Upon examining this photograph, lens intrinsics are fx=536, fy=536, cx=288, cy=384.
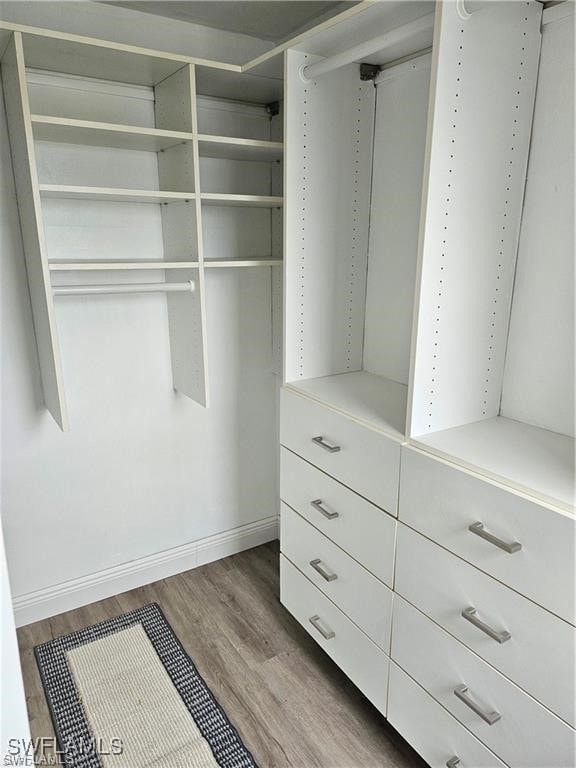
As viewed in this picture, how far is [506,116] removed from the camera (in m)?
1.31

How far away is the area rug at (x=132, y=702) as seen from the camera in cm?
165

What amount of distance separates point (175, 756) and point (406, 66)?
2249 millimetres

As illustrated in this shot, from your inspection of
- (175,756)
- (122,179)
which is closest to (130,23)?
(122,179)

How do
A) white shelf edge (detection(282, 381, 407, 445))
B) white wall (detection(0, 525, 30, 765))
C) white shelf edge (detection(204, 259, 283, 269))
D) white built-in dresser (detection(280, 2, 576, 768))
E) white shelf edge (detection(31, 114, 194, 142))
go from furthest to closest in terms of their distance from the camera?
white shelf edge (detection(204, 259, 283, 269)), white shelf edge (detection(31, 114, 194, 142)), white shelf edge (detection(282, 381, 407, 445)), white built-in dresser (detection(280, 2, 576, 768)), white wall (detection(0, 525, 30, 765))

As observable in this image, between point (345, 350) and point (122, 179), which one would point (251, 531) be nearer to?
point (345, 350)

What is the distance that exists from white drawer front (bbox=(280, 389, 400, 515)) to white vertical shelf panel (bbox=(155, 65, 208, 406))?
0.39 meters

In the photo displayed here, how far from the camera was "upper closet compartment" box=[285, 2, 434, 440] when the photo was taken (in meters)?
1.66

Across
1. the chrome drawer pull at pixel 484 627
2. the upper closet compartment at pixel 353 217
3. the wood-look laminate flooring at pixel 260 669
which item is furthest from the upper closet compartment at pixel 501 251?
the wood-look laminate flooring at pixel 260 669

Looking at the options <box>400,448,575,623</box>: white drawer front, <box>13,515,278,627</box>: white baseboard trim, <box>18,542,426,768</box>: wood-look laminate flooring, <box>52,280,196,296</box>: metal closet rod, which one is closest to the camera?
<box>400,448,575,623</box>: white drawer front

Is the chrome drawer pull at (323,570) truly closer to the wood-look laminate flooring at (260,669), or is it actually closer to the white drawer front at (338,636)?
the white drawer front at (338,636)

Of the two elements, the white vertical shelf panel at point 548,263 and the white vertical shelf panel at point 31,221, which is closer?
the white vertical shelf panel at point 548,263

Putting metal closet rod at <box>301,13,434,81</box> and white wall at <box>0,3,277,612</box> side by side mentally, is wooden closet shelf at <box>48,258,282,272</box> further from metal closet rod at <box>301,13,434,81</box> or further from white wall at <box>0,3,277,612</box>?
metal closet rod at <box>301,13,434,81</box>

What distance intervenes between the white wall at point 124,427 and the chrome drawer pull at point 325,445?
0.82m

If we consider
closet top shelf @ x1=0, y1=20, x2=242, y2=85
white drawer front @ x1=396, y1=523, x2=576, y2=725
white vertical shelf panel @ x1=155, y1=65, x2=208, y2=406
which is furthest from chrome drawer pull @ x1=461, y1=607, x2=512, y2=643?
closet top shelf @ x1=0, y1=20, x2=242, y2=85
